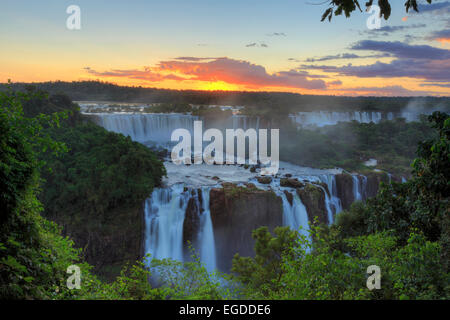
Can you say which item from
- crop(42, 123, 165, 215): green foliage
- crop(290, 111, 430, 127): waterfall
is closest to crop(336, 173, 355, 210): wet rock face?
crop(42, 123, 165, 215): green foliage

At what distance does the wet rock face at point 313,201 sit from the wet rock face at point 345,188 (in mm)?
3710

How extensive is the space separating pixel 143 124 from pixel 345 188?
24388 millimetres

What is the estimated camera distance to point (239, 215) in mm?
21344

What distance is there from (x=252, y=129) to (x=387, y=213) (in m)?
36.0

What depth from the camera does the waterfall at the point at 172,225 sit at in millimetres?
19953

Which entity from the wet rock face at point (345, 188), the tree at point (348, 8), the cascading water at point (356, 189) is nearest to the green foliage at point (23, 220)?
the tree at point (348, 8)

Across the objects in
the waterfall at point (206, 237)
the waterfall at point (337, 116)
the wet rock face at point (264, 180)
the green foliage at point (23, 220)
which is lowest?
the waterfall at point (206, 237)

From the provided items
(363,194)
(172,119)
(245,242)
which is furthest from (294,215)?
(172,119)

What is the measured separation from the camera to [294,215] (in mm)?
22109

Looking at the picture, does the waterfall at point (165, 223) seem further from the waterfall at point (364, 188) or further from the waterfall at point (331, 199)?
the waterfall at point (364, 188)

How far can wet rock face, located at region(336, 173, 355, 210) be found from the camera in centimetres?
2691

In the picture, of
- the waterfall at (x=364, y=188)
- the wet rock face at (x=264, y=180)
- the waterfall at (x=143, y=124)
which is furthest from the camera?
the waterfall at (x=143, y=124)

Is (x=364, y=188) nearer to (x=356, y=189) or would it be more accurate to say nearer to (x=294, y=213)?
(x=356, y=189)
